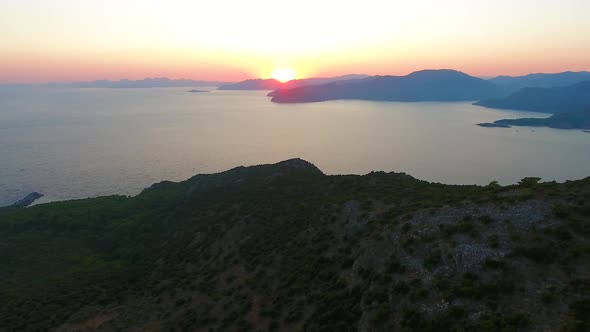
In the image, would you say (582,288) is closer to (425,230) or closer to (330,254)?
(425,230)

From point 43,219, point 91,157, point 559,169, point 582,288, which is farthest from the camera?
point 91,157

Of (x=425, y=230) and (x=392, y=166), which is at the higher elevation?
(x=425, y=230)

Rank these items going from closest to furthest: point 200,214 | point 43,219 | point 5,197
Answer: point 200,214 < point 43,219 < point 5,197

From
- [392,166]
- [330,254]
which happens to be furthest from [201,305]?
[392,166]

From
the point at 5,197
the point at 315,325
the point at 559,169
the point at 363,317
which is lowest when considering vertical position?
the point at 5,197

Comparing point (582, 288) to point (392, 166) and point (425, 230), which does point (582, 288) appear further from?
point (392, 166)

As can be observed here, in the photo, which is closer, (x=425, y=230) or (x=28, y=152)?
(x=425, y=230)
